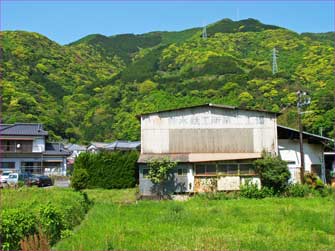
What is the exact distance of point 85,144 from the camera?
6688cm

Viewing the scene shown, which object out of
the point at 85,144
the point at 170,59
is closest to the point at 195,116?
the point at 85,144

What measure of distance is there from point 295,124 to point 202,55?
3464 cm

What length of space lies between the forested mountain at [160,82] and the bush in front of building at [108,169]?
25.8m

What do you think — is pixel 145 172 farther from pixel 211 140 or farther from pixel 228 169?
pixel 228 169

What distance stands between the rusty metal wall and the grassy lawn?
6980 millimetres

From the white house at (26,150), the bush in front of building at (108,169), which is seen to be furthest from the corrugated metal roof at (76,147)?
the bush in front of building at (108,169)

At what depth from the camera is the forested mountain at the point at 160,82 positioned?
58625 mm

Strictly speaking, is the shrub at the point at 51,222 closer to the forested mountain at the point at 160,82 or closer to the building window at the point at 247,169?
the building window at the point at 247,169

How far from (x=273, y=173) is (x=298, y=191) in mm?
1504

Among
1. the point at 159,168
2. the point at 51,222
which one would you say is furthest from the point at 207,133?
the point at 51,222

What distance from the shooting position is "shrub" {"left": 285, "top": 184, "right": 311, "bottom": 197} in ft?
70.5

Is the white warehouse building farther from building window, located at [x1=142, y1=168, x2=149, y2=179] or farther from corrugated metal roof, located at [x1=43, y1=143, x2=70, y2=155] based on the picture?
corrugated metal roof, located at [x1=43, y1=143, x2=70, y2=155]

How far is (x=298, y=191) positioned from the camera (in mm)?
21547

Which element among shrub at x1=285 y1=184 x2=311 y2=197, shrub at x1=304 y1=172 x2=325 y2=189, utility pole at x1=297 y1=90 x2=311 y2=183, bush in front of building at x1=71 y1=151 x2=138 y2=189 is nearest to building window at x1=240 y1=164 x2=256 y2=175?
shrub at x1=285 y1=184 x2=311 y2=197
